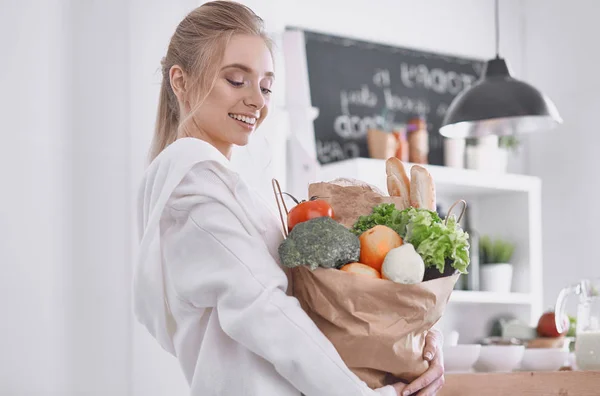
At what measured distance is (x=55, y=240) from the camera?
303 cm

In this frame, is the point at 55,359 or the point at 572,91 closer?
the point at 55,359

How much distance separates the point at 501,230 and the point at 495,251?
182 millimetres

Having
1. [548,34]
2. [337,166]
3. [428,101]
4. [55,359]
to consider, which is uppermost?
[548,34]

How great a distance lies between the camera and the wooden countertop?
1.92 m

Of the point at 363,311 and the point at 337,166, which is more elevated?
the point at 337,166

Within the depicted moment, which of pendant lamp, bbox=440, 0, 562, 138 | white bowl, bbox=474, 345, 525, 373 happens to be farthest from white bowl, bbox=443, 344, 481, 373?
pendant lamp, bbox=440, 0, 562, 138

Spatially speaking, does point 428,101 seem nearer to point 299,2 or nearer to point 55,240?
point 299,2

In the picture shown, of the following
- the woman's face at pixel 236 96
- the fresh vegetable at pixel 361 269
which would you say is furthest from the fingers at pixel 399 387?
the woman's face at pixel 236 96

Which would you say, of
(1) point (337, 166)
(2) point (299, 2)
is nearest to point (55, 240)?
(1) point (337, 166)

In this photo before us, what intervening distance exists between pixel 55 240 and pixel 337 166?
1341 mm

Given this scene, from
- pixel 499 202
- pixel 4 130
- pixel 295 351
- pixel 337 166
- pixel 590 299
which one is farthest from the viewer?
pixel 499 202

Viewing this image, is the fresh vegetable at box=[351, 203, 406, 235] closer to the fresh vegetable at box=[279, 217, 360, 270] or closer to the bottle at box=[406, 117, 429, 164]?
the fresh vegetable at box=[279, 217, 360, 270]

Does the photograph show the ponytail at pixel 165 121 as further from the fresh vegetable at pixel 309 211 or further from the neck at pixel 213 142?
the fresh vegetable at pixel 309 211

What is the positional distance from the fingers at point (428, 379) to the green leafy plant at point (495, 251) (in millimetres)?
2873
